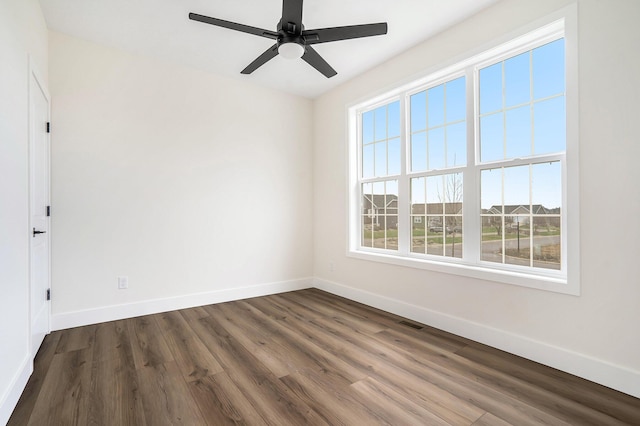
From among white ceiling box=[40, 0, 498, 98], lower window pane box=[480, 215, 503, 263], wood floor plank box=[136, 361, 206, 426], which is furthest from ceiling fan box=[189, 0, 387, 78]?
wood floor plank box=[136, 361, 206, 426]

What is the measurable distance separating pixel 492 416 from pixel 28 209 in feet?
10.8

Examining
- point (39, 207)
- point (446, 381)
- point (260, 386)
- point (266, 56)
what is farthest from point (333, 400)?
point (39, 207)

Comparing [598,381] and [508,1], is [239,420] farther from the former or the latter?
[508,1]

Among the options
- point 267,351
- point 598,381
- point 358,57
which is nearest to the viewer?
point 598,381

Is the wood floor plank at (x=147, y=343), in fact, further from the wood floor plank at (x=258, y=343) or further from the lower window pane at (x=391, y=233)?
the lower window pane at (x=391, y=233)

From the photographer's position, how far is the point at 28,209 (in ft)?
7.01

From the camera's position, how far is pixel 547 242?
7.99 ft

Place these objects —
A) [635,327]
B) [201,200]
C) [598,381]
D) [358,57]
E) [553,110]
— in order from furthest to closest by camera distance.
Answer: [201,200] → [358,57] → [553,110] → [598,381] → [635,327]

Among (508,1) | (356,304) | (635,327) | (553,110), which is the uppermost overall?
(508,1)

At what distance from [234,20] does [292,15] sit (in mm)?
1051

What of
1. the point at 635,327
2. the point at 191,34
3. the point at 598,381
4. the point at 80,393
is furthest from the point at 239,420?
the point at 191,34

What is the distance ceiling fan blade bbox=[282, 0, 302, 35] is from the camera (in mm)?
1930

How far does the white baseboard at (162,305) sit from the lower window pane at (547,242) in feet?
10.1

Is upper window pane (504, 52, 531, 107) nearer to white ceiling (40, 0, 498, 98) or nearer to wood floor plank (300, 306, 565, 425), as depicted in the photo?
white ceiling (40, 0, 498, 98)
